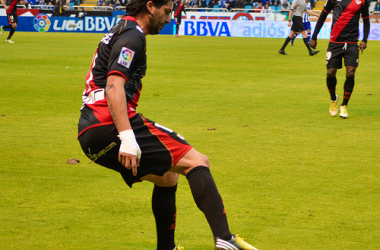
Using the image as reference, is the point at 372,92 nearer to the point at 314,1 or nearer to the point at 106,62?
the point at 106,62

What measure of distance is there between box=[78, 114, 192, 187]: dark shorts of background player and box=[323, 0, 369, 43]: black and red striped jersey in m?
6.26

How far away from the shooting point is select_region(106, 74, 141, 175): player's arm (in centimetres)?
292

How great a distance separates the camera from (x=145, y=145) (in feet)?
9.98

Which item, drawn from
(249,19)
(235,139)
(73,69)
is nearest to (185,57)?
(73,69)

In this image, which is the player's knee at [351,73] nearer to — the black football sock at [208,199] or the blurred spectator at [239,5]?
the black football sock at [208,199]

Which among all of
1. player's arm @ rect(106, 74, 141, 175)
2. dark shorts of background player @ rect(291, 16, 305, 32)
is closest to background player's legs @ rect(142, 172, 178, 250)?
player's arm @ rect(106, 74, 141, 175)

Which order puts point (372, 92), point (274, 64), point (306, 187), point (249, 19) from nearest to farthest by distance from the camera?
1. point (306, 187)
2. point (372, 92)
3. point (274, 64)
4. point (249, 19)

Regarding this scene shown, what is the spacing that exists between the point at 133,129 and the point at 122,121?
5.3 inches

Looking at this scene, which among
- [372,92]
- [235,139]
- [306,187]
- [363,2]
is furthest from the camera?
[372,92]

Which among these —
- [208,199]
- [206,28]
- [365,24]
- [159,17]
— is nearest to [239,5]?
[206,28]

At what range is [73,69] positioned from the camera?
14.8 metres

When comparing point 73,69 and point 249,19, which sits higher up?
point 73,69

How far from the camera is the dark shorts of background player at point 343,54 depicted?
8.62m

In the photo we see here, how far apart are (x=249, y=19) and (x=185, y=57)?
19092mm
